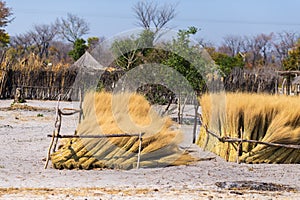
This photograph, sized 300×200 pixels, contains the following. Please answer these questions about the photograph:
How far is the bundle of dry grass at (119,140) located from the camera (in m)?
6.83

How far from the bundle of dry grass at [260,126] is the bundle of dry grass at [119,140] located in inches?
40.1

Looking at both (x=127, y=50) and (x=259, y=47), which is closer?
(x=127, y=50)

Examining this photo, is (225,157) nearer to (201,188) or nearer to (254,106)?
(254,106)

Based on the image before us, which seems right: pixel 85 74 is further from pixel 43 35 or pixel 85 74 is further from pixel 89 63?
pixel 43 35

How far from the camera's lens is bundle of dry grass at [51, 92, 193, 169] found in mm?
6832

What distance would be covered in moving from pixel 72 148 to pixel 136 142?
0.86m

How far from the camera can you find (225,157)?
7.94m

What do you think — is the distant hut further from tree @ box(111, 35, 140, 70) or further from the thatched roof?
tree @ box(111, 35, 140, 70)

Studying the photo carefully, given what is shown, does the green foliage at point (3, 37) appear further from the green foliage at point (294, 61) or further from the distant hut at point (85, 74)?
the green foliage at point (294, 61)

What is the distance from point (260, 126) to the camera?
791 cm

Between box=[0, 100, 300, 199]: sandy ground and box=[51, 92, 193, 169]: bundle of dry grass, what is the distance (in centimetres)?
26

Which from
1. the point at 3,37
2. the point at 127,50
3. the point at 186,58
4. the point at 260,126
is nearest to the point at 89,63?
the point at 127,50

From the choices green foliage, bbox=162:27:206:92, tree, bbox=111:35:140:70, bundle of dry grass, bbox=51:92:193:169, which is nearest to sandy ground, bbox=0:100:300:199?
bundle of dry grass, bbox=51:92:193:169

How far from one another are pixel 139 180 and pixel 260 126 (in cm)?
273
